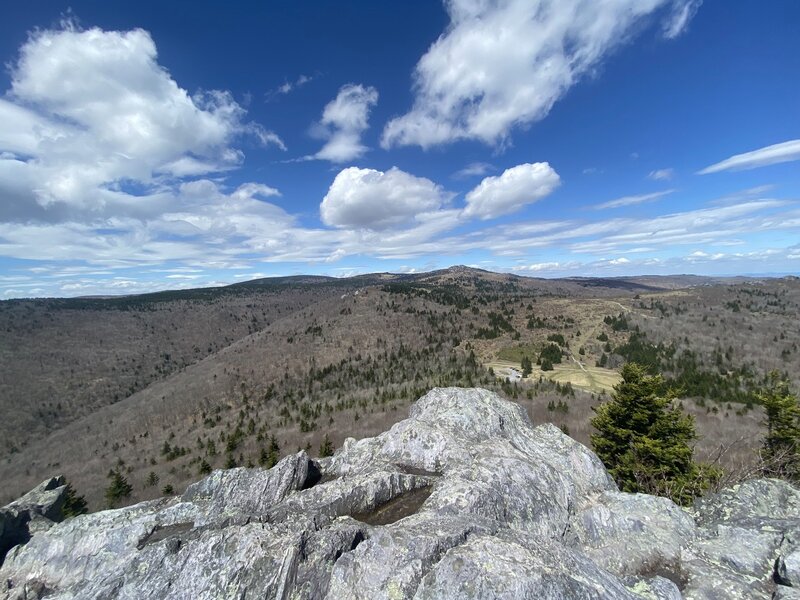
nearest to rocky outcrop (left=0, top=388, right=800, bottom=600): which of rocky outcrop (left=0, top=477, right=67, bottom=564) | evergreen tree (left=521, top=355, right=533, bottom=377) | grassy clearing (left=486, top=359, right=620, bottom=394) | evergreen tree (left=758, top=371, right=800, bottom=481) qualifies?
rocky outcrop (left=0, top=477, right=67, bottom=564)

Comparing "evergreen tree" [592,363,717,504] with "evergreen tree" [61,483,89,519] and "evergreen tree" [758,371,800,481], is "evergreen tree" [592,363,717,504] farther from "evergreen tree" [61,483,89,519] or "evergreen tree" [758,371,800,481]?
"evergreen tree" [61,483,89,519]

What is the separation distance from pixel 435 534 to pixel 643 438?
2729 cm

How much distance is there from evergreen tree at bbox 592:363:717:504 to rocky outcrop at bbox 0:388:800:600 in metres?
14.8

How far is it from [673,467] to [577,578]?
89.2 ft

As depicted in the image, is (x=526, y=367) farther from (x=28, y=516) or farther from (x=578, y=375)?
(x=28, y=516)

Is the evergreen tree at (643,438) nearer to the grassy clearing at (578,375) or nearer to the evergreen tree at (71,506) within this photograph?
the evergreen tree at (71,506)

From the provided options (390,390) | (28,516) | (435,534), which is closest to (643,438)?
(435,534)

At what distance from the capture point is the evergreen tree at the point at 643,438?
29562mm

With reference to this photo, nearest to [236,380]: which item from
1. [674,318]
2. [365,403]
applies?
[365,403]

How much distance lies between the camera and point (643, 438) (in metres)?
30.3

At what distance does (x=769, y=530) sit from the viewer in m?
13.0

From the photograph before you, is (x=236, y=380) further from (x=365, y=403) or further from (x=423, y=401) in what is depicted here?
(x=423, y=401)

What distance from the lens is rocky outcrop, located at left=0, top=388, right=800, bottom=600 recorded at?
411 inches

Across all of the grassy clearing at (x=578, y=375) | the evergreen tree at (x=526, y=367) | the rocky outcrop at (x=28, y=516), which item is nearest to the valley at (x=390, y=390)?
the grassy clearing at (x=578, y=375)
